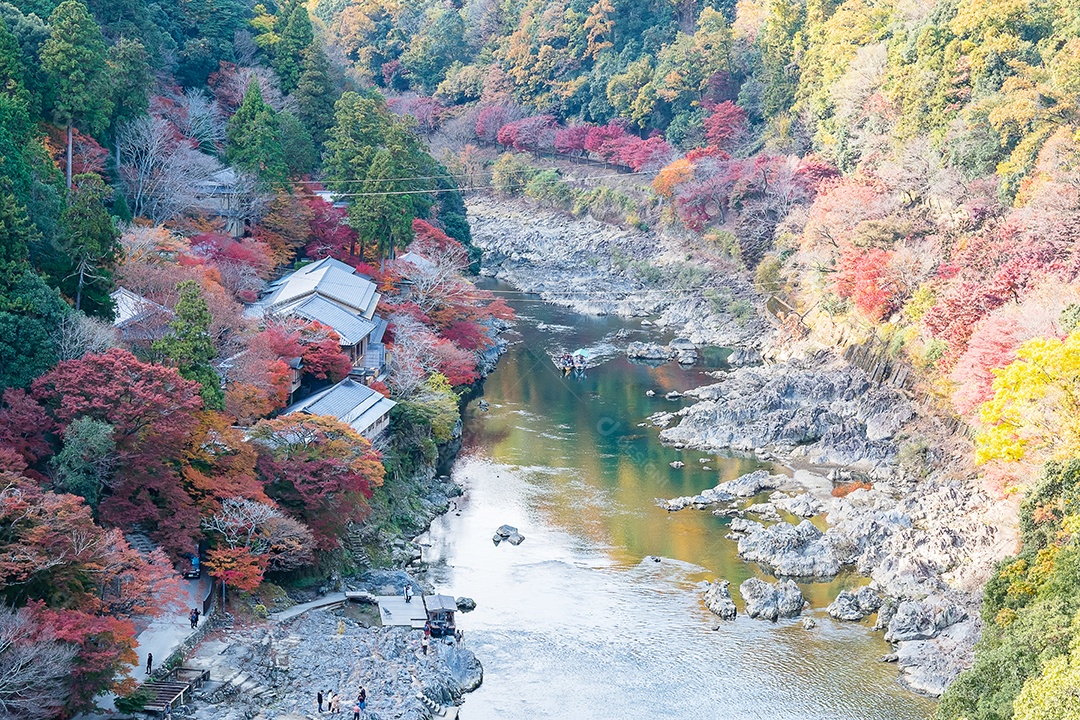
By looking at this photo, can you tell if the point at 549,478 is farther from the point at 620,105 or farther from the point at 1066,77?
the point at 620,105

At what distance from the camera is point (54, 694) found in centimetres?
1744

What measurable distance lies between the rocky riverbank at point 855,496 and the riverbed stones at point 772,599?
0.54 metres

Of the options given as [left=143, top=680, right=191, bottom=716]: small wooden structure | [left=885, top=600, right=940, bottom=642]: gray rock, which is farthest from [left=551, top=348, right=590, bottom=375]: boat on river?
[left=143, top=680, right=191, bottom=716]: small wooden structure

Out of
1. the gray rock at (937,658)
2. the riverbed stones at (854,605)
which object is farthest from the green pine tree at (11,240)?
the gray rock at (937,658)

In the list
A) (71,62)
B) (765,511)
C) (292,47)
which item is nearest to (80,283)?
(71,62)

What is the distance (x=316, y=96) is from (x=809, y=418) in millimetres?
23229

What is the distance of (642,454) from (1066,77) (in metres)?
17.6

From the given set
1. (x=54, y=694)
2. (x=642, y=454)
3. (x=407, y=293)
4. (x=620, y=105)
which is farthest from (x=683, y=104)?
(x=54, y=694)

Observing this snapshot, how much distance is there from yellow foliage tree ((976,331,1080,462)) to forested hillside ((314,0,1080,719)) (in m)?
0.05

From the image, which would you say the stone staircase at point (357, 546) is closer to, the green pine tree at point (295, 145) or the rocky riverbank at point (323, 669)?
the rocky riverbank at point (323, 669)

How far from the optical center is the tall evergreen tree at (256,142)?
39.8 metres

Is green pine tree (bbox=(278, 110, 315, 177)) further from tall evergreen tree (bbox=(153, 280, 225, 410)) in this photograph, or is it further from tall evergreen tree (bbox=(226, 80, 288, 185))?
tall evergreen tree (bbox=(153, 280, 225, 410))

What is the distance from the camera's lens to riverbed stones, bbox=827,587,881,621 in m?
26.0

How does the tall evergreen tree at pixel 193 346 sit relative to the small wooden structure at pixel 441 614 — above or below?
above
